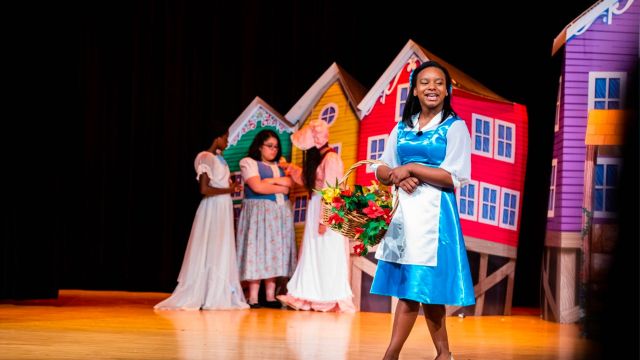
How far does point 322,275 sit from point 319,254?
0.20 m

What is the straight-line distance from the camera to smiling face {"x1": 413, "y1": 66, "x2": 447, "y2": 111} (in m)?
3.29

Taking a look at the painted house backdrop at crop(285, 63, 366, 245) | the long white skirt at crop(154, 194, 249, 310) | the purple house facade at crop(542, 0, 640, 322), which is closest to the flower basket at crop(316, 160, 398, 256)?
the purple house facade at crop(542, 0, 640, 322)

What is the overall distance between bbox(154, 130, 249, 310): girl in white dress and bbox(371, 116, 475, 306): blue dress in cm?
370

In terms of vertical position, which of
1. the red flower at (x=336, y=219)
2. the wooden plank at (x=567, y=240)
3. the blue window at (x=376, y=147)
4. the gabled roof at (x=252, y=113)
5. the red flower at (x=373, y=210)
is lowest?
the wooden plank at (x=567, y=240)

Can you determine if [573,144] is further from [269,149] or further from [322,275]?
[269,149]

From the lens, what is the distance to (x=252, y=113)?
7668mm

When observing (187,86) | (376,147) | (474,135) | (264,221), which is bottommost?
(264,221)

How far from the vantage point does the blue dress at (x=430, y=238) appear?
3.15 meters


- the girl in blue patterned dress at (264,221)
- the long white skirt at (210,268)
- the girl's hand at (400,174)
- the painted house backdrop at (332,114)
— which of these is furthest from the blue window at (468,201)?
the girl's hand at (400,174)

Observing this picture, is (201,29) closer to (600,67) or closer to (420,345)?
(600,67)

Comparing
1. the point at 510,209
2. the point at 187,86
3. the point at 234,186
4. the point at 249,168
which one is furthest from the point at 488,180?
the point at 187,86

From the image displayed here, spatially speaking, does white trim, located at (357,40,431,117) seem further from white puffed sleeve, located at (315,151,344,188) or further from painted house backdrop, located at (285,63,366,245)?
white puffed sleeve, located at (315,151,344,188)

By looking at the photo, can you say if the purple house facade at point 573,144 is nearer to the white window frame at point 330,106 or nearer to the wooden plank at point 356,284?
the wooden plank at point 356,284

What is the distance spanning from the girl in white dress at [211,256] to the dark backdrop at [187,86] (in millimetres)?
1806
